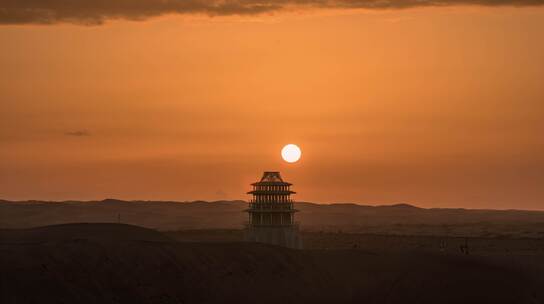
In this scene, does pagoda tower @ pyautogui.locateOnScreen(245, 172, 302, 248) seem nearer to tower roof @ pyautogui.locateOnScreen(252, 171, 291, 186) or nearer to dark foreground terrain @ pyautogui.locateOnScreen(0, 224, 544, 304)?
tower roof @ pyautogui.locateOnScreen(252, 171, 291, 186)

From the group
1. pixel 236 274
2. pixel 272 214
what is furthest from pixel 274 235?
pixel 236 274

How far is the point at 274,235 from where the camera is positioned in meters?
92.7

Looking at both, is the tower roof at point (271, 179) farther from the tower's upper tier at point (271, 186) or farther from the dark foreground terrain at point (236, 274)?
the dark foreground terrain at point (236, 274)

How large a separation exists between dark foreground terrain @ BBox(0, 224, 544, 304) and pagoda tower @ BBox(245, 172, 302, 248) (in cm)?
1450

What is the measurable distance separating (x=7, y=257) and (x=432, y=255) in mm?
33307

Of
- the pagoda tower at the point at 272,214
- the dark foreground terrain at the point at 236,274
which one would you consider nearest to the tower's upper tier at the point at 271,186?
the pagoda tower at the point at 272,214

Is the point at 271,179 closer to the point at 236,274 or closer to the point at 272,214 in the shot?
the point at 272,214

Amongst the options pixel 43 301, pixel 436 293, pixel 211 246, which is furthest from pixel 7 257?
pixel 436 293

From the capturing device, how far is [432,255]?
254 feet

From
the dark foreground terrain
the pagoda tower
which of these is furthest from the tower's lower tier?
the dark foreground terrain

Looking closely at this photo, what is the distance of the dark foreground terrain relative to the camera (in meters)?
60.2

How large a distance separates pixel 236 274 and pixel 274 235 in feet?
75.8

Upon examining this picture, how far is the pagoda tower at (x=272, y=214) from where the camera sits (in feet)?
305

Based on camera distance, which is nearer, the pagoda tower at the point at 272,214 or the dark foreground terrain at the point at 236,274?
the dark foreground terrain at the point at 236,274
